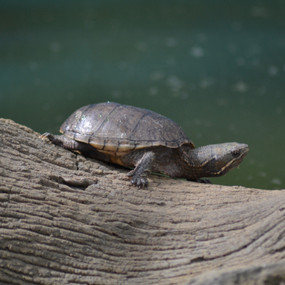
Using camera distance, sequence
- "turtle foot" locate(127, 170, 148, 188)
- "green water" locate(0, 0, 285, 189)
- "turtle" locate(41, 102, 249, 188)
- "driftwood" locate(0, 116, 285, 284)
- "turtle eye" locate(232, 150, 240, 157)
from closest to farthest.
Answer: "driftwood" locate(0, 116, 285, 284) < "turtle foot" locate(127, 170, 148, 188) < "turtle" locate(41, 102, 249, 188) < "turtle eye" locate(232, 150, 240, 157) < "green water" locate(0, 0, 285, 189)

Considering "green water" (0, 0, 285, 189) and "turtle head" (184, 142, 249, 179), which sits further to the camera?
"green water" (0, 0, 285, 189)

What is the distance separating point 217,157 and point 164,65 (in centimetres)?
480

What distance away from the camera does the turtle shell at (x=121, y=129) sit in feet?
9.71

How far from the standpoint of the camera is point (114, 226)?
2506 mm

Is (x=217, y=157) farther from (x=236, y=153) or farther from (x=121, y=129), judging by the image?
(x=121, y=129)

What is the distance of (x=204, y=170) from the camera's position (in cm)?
321

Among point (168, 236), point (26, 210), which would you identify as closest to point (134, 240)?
point (168, 236)

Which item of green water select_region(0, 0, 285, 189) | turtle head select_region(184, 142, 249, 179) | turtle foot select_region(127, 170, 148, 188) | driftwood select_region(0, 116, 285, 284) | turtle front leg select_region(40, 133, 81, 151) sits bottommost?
driftwood select_region(0, 116, 285, 284)

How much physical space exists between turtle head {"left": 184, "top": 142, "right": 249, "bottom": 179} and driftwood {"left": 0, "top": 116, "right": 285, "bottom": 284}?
0.31m

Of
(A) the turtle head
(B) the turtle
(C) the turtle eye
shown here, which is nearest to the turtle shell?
(B) the turtle

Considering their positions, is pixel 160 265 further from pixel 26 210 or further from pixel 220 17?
pixel 220 17

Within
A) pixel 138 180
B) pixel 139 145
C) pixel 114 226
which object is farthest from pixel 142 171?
pixel 114 226

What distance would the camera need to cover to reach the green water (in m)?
5.68

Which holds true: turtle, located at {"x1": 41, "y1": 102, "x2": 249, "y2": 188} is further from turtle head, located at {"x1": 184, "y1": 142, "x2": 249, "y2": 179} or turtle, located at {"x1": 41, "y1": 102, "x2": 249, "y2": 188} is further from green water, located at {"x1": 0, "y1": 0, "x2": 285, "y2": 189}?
green water, located at {"x1": 0, "y1": 0, "x2": 285, "y2": 189}
